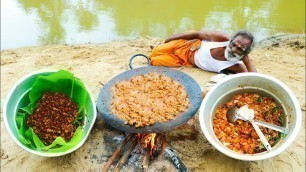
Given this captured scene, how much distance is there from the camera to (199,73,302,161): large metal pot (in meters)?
2.78

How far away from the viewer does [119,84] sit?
3422 mm

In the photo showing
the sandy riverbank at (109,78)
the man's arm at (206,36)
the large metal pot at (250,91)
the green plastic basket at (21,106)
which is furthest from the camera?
the man's arm at (206,36)

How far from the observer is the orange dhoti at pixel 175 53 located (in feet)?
15.3

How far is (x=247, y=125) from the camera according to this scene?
3072mm

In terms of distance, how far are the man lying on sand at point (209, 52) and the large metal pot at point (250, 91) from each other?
0.82 metres

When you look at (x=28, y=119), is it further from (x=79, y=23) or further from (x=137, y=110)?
(x=79, y=23)

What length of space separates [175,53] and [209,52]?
1.79ft

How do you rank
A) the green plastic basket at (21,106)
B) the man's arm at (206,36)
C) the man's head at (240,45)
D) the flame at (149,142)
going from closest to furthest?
the green plastic basket at (21,106)
the flame at (149,142)
the man's head at (240,45)
the man's arm at (206,36)

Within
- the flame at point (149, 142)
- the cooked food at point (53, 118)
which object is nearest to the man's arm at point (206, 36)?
the flame at point (149, 142)

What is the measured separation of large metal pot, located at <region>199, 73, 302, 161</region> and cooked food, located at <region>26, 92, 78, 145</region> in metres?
1.29

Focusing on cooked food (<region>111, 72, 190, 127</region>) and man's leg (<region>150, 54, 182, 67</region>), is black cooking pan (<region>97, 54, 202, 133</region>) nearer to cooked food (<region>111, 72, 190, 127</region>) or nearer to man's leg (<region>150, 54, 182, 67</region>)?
cooked food (<region>111, 72, 190, 127</region>)

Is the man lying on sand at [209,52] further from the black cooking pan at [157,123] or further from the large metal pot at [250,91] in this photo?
the black cooking pan at [157,123]

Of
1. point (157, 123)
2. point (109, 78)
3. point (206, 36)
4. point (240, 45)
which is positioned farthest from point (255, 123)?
point (109, 78)

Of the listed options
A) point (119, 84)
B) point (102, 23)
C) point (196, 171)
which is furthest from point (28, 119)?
point (102, 23)
